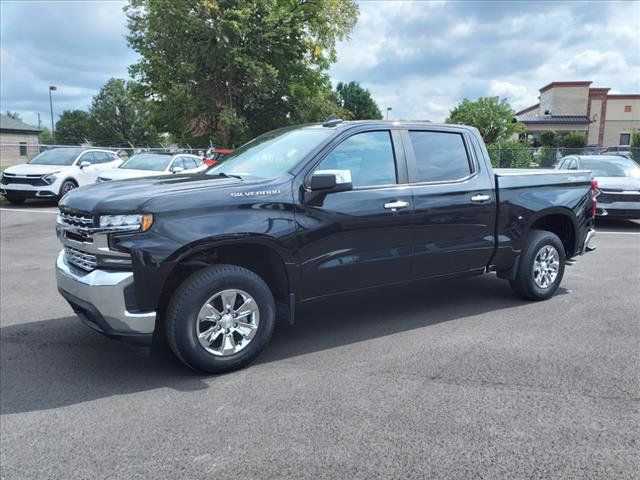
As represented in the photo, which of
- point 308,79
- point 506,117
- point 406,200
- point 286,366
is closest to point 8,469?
point 286,366

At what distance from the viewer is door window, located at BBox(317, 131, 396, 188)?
449 centimetres

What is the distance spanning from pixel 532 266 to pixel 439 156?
5.52 ft

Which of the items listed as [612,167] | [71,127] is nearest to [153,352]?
[612,167]

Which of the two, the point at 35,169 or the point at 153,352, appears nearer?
the point at 153,352

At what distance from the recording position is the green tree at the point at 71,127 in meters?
82.9

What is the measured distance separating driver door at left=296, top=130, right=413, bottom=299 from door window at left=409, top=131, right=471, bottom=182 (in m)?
0.24

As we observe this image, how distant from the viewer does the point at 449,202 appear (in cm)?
503

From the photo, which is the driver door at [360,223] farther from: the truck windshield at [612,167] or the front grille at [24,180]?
the front grille at [24,180]

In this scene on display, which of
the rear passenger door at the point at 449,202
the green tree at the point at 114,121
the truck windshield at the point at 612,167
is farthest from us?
the green tree at the point at 114,121

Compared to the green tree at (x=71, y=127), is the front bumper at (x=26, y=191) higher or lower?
lower

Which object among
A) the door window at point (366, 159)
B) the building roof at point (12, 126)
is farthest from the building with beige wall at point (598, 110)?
the door window at point (366, 159)

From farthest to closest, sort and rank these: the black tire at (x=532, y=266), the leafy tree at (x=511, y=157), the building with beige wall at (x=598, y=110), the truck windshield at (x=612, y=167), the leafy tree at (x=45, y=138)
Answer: the leafy tree at (x=45, y=138) → the building with beige wall at (x=598, y=110) → the leafy tree at (x=511, y=157) → the truck windshield at (x=612, y=167) → the black tire at (x=532, y=266)

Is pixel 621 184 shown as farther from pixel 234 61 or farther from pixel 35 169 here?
pixel 234 61

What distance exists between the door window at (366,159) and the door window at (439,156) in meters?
0.29
